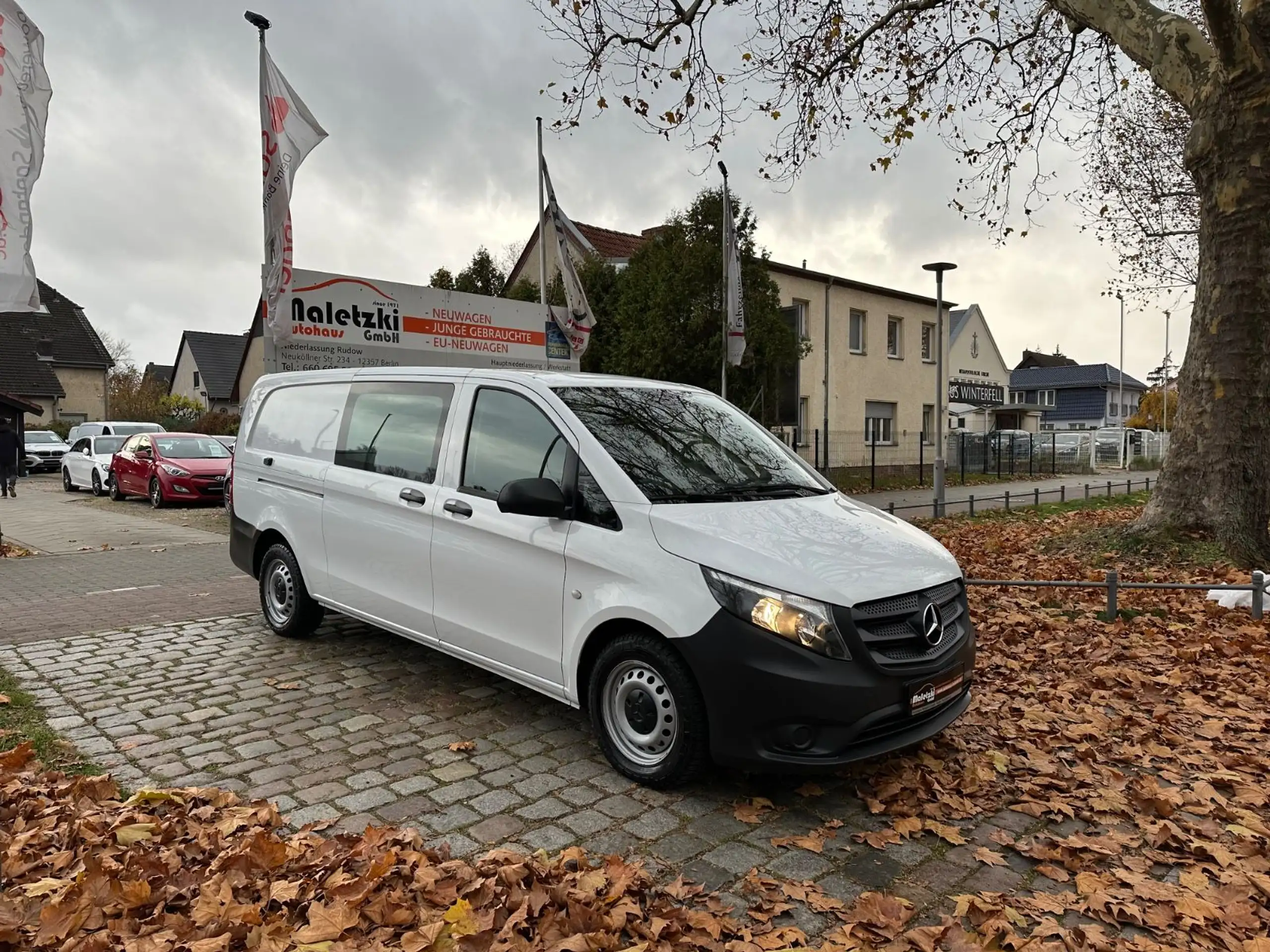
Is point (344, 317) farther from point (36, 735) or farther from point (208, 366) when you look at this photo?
point (208, 366)

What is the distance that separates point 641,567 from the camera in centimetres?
390

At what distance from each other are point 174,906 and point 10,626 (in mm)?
5294

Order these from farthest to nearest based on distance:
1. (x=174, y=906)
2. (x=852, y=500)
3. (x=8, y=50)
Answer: (x=8, y=50) → (x=852, y=500) → (x=174, y=906)

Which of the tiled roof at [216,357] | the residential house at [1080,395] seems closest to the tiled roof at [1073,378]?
the residential house at [1080,395]

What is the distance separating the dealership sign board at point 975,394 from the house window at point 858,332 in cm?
838

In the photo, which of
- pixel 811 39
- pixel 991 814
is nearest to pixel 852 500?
pixel 991 814

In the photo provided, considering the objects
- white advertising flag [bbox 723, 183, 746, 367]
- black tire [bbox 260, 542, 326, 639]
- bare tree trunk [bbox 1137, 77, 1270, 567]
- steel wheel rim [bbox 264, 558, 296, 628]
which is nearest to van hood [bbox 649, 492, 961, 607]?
black tire [bbox 260, 542, 326, 639]

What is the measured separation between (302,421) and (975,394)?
3834 centimetres

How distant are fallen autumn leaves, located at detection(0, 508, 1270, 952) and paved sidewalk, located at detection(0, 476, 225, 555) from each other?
30.5ft

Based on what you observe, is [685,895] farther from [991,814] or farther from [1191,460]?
[1191,460]

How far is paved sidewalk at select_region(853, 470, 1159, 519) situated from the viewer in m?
19.2

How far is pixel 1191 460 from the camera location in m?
9.37

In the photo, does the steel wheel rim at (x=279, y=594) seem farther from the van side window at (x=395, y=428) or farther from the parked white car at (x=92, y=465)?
the parked white car at (x=92, y=465)

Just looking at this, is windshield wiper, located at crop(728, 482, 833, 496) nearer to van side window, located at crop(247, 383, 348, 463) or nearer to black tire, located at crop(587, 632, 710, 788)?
black tire, located at crop(587, 632, 710, 788)
